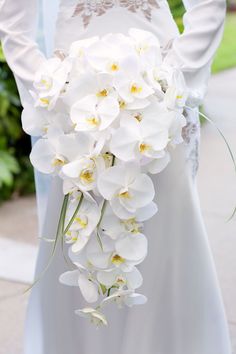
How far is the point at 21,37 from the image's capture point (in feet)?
9.49

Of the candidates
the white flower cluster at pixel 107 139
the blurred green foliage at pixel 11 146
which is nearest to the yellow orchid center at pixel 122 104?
the white flower cluster at pixel 107 139

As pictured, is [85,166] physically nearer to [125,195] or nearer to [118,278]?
[125,195]

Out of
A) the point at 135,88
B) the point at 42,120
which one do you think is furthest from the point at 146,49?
the point at 42,120

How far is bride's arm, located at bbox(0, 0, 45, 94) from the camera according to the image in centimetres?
286

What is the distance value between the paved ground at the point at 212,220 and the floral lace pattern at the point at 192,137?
45.8 inches

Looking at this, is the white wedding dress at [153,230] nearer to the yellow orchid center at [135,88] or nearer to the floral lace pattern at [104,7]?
the floral lace pattern at [104,7]

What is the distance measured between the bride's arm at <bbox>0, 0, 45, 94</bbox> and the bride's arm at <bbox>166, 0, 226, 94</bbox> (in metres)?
0.49

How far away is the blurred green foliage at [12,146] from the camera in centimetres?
611

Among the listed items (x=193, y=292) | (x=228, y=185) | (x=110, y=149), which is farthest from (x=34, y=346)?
(x=228, y=185)

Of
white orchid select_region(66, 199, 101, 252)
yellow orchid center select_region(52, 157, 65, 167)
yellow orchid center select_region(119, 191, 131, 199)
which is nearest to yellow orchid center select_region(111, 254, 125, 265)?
white orchid select_region(66, 199, 101, 252)

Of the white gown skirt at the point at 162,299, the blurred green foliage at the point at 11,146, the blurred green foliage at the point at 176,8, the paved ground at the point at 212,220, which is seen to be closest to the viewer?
the white gown skirt at the point at 162,299

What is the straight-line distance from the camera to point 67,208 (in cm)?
265

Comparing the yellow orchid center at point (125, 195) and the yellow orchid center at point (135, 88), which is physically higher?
the yellow orchid center at point (135, 88)

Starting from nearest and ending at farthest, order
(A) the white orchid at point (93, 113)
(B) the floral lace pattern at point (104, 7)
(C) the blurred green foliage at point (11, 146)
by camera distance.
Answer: (A) the white orchid at point (93, 113) < (B) the floral lace pattern at point (104, 7) < (C) the blurred green foliage at point (11, 146)
